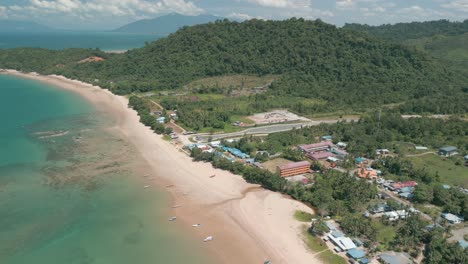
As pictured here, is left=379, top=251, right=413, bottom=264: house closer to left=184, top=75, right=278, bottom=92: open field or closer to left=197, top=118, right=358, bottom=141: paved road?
left=197, top=118, right=358, bottom=141: paved road

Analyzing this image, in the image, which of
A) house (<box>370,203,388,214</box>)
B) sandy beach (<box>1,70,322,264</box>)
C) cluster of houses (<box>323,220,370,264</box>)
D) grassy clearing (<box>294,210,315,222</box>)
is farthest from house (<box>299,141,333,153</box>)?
cluster of houses (<box>323,220,370,264</box>)

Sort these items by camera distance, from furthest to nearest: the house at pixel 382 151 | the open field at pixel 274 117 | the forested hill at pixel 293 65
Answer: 1. the forested hill at pixel 293 65
2. the open field at pixel 274 117
3. the house at pixel 382 151

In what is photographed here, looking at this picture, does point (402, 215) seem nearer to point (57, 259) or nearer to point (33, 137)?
point (57, 259)

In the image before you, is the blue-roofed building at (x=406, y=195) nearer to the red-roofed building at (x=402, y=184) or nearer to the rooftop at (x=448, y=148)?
the red-roofed building at (x=402, y=184)

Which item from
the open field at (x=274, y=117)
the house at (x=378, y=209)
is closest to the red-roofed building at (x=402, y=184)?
the house at (x=378, y=209)

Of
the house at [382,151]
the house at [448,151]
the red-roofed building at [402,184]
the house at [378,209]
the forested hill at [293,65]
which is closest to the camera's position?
the house at [378,209]

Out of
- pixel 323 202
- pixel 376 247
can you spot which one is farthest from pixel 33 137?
pixel 376 247
